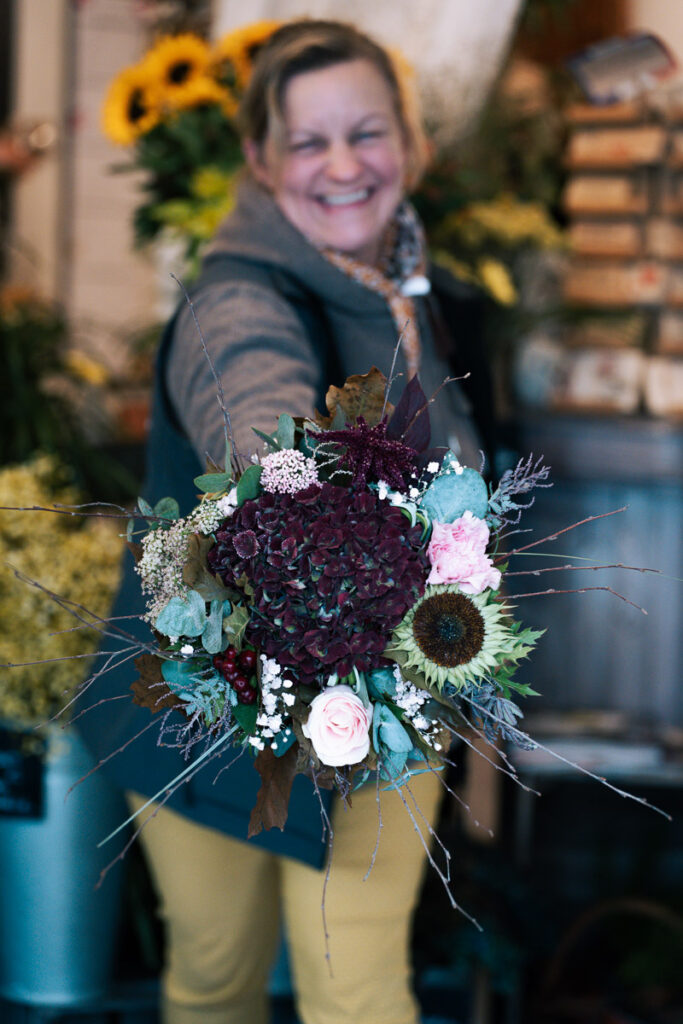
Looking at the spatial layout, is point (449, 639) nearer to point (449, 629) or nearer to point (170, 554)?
point (449, 629)

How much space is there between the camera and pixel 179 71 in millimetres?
2115

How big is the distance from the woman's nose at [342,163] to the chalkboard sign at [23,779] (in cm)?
101

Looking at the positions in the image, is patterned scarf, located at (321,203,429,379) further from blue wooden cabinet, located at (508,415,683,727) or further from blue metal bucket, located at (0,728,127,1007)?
blue wooden cabinet, located at (508,415,683,727)

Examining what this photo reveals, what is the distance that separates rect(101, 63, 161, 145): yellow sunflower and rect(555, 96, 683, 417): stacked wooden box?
100 centimetres

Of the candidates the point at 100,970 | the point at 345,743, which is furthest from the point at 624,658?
the point at 345,743

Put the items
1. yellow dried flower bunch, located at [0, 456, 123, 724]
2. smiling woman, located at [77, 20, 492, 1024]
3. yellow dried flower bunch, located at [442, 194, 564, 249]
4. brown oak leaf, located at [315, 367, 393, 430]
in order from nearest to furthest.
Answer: brown oak leaf, located at [315, 367, 393, 430] < smiling woman, located at [77, 20, 492, 1024] < yellow dried flower bunch, located at [0, 456, 123, 724] < yellow dried flower bunch, located at [442, 194, 564, 249]

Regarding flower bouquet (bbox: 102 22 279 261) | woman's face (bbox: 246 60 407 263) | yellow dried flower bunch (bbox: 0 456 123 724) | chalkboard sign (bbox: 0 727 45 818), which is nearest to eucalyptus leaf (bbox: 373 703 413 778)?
woman's face (bbox: 246 60 407 263)

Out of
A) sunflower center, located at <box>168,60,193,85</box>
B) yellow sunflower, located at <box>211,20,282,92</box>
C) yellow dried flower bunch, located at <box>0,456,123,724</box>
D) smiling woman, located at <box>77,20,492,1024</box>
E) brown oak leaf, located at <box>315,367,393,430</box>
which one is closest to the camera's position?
brown oak leaf, located at <box>315,367,393,430</box>

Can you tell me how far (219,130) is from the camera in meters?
2.11

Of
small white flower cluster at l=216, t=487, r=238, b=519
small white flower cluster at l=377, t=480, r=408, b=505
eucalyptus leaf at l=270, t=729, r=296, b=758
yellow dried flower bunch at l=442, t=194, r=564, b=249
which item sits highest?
yellow dried flower bunch at l=442, t=194, r=564, b=249

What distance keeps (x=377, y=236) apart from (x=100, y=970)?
50.0 inches

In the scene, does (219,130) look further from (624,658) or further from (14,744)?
(624,658)

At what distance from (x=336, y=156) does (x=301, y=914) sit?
0.92 metres

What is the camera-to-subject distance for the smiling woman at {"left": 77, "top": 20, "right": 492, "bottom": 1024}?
1.15 metres
